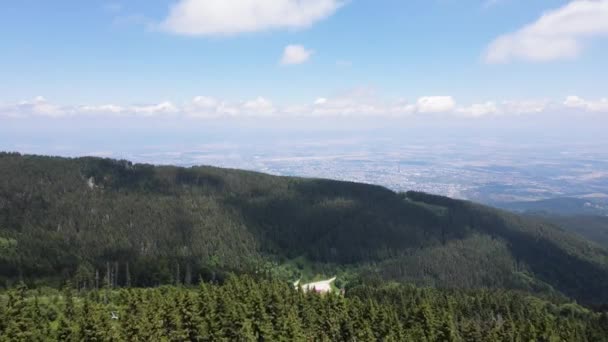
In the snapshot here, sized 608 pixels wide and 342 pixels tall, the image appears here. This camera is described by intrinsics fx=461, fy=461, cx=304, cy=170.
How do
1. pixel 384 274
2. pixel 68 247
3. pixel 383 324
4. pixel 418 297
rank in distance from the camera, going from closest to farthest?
pixel 383 324, pixel 418 297, pixel 68 247, pixel 384 274

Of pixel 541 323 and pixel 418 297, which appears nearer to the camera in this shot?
pixel 541 323

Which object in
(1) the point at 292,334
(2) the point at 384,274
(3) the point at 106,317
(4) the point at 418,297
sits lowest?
(2) the point at 384,274

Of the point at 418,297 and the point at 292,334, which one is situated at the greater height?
the point at 292,334

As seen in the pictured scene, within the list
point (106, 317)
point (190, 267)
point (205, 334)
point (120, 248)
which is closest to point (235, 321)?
point (205, 334)

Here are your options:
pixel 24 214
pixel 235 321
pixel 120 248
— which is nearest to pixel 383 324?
pixel 235 321

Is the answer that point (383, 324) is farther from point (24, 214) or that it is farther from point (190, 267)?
point (24, 214)

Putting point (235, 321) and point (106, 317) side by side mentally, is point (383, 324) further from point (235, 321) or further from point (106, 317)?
point (106, 317)

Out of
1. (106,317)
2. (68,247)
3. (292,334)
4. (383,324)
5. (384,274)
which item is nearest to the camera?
(106,317)

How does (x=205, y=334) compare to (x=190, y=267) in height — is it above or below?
above

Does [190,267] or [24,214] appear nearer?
[190,267]
